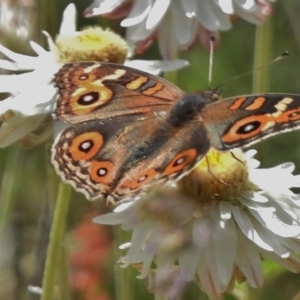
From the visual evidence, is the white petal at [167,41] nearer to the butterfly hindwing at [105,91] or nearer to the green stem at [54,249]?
the butterfly hindwing at [105,91]

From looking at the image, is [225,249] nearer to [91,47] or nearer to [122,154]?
[122,154]

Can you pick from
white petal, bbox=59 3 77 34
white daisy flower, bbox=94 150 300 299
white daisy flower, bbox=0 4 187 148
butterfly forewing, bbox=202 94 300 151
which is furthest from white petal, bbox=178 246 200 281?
white petal, bbox=59 3 77 34

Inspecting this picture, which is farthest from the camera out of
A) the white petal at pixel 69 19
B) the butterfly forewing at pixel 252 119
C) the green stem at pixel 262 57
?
the white petal at pixel 69 19

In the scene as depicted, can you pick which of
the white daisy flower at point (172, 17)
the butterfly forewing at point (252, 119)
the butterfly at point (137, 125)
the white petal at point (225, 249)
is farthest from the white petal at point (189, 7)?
the white petal at point (225, 249)

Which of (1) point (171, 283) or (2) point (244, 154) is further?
(2) point (244, 154)

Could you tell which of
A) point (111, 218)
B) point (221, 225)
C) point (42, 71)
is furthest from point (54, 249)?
point (42, 71)

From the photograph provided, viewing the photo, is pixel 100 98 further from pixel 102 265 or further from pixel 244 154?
pixel 102 265

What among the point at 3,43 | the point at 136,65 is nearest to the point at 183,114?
the point at 136,65
